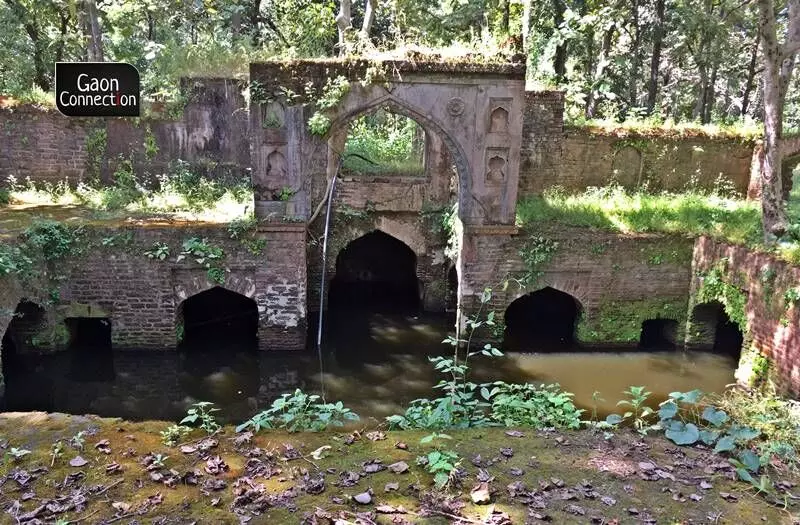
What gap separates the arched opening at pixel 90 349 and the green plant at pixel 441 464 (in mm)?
7957

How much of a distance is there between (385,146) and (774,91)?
8751mm

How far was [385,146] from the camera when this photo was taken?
1555 cm

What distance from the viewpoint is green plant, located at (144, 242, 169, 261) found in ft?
33.7

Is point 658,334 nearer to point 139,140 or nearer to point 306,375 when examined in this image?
point 306,375

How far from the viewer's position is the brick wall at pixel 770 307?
8.80 m

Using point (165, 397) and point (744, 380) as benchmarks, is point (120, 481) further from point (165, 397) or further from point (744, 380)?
point (744, 380)

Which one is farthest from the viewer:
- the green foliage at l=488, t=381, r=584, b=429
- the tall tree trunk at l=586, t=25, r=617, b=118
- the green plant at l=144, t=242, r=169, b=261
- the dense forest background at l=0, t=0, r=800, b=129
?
the tall tree trunk at l=586, t=25, r=617, b=118

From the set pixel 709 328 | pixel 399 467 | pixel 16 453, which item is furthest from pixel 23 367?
pixel 709 328

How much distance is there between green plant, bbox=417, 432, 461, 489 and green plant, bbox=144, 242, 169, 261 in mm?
7932

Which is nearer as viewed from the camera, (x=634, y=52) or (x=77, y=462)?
(x=77, y=462)

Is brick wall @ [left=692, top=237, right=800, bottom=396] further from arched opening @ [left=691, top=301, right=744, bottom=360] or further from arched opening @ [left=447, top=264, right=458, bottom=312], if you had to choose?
arched opening @ [left=447, top=264, right=458, bottom=312]

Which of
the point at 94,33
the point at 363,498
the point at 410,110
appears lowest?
the point at 363,498

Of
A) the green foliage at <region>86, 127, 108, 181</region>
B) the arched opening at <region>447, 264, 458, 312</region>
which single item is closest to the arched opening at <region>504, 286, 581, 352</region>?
the arched opening at <region>447, 264, 458, 312</region>

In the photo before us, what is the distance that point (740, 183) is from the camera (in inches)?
613
